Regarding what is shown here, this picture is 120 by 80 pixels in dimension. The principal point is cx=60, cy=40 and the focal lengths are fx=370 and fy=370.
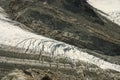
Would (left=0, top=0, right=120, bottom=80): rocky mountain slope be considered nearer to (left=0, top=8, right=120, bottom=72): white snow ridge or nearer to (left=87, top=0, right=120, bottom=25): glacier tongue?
(left=0, top=8, right=120, bottom=72): white snow ridge

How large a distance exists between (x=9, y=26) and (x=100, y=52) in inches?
203

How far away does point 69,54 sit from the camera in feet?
57.9

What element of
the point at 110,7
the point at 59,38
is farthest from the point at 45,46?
the point at 110,7

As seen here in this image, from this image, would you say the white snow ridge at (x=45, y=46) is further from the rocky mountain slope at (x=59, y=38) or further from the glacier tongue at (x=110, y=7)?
the glacier tongue at (x=110, y=7)

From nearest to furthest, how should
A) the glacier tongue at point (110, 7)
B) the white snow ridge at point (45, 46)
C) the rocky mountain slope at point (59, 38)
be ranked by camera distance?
the rocky mountain slope at point (59, 38)
the white snow ridge at point (45, 46)
the glacier tongue at point (110, 7)

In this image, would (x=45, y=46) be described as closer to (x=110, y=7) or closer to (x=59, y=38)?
(x=59, y=38)

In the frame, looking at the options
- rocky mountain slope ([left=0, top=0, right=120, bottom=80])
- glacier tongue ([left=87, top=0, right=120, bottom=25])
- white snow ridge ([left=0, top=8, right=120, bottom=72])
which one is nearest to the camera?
rocky mountain slope ([left=0, top=0, right=120, bottom=80])

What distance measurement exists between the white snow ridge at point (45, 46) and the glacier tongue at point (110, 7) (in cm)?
909

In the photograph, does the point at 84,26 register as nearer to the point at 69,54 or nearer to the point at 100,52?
the point at 100,52

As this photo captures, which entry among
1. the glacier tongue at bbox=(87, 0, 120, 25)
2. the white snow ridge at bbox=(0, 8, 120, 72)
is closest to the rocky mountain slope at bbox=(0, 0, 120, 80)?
the white snow ridge at bbox=(0, 8, 120, 72)

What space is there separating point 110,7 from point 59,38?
31.7 ft

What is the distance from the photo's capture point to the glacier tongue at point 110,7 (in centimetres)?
2694

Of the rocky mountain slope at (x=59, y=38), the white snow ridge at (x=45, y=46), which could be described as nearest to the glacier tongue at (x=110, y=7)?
the rocky mountain slope at (x=59, y=38)

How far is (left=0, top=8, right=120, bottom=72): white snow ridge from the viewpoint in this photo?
1758 cm
